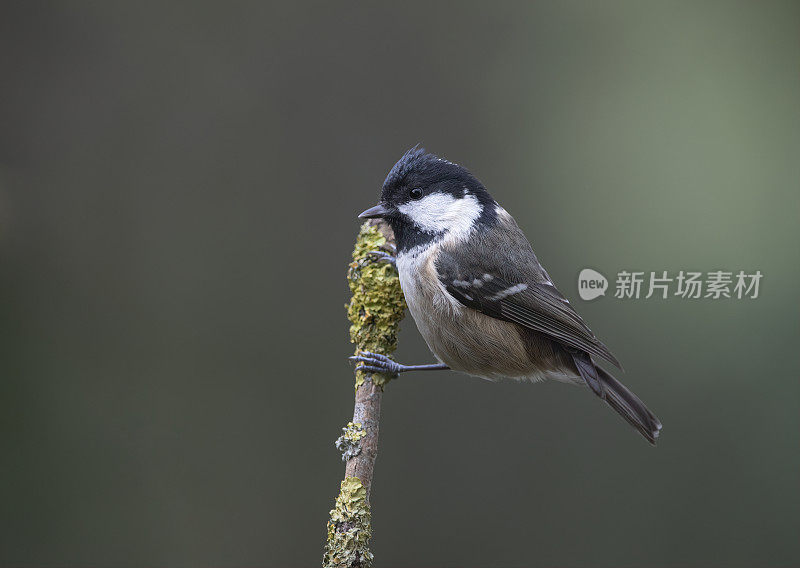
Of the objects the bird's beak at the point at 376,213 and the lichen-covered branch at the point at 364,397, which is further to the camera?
the bird's beak at the point at 376,213

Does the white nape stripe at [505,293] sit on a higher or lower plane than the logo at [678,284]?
lower

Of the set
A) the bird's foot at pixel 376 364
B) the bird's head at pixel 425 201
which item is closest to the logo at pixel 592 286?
the bird's head at pixel 425 201

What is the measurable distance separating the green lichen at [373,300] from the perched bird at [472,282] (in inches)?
1.5

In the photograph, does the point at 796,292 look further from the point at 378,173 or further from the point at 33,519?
the point at 33,519

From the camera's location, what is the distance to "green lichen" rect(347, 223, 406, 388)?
1659mm

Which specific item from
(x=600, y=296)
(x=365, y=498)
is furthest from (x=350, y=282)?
(x=600, y=296)

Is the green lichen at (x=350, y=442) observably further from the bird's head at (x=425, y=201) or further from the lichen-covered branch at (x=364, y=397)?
the bird's head at (x=425, y=201)

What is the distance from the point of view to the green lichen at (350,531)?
1353 mm

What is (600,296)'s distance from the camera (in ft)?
8.70

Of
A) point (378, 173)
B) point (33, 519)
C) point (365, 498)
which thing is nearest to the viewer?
point (365, 498)

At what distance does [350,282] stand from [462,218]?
13.9 inches

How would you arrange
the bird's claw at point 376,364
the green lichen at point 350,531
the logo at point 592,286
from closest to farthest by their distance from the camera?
the green lichen at point 350,531 → the bird's claw at point 376,364 → the logo at point 592,286

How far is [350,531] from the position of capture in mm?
1368

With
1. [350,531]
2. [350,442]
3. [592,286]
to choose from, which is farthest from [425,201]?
[592,286]
